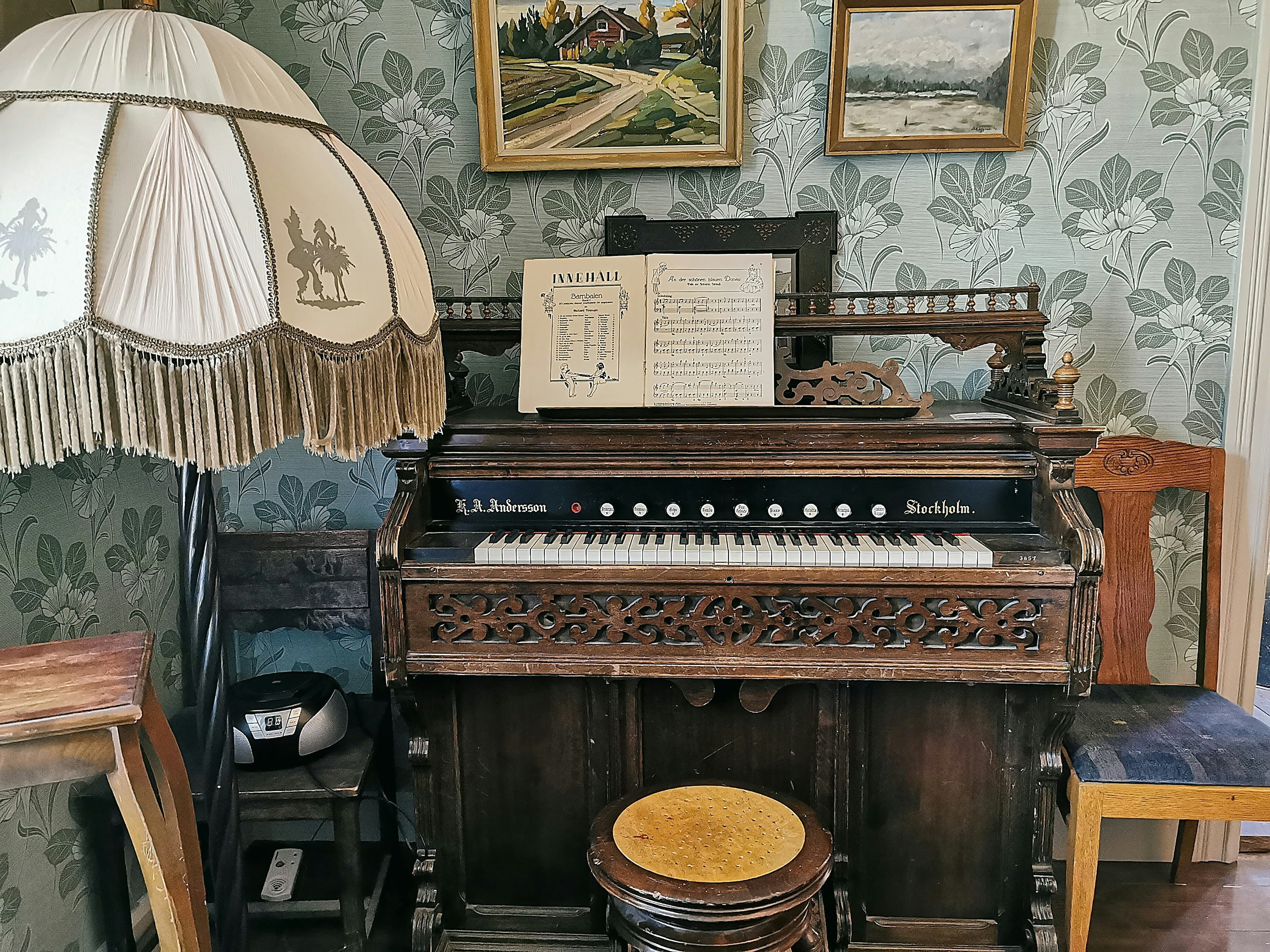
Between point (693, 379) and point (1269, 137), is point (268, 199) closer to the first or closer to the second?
point (693, 379)

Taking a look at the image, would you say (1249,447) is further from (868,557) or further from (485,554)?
(485,554)

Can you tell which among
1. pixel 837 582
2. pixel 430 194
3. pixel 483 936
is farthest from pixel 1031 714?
pixel 430 194

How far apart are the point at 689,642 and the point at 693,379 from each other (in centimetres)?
54

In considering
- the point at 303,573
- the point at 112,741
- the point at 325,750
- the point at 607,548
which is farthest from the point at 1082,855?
the point at 303,573

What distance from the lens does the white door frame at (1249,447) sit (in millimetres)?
1991

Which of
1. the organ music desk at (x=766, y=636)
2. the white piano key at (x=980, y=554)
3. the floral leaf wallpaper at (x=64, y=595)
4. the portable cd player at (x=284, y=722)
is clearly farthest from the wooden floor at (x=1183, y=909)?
the floral leaf wallpaper at (x=64, y=595)

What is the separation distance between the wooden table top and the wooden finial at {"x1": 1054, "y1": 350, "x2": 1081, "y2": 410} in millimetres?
1570

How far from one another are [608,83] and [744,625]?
137 centimetres

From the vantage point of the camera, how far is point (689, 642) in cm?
161

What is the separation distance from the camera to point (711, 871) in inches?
51.8

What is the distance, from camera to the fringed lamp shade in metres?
0.74

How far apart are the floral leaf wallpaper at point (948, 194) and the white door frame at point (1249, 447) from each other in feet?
0.10

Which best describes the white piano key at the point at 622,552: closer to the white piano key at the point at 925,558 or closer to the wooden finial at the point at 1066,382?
the white piano key at the point at 925,558

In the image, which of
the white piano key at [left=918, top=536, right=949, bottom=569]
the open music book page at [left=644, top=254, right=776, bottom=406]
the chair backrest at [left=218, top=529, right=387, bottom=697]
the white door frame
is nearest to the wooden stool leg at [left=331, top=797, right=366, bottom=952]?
the chair backrest at [left=218, top=529, right=387, bottom=697]
